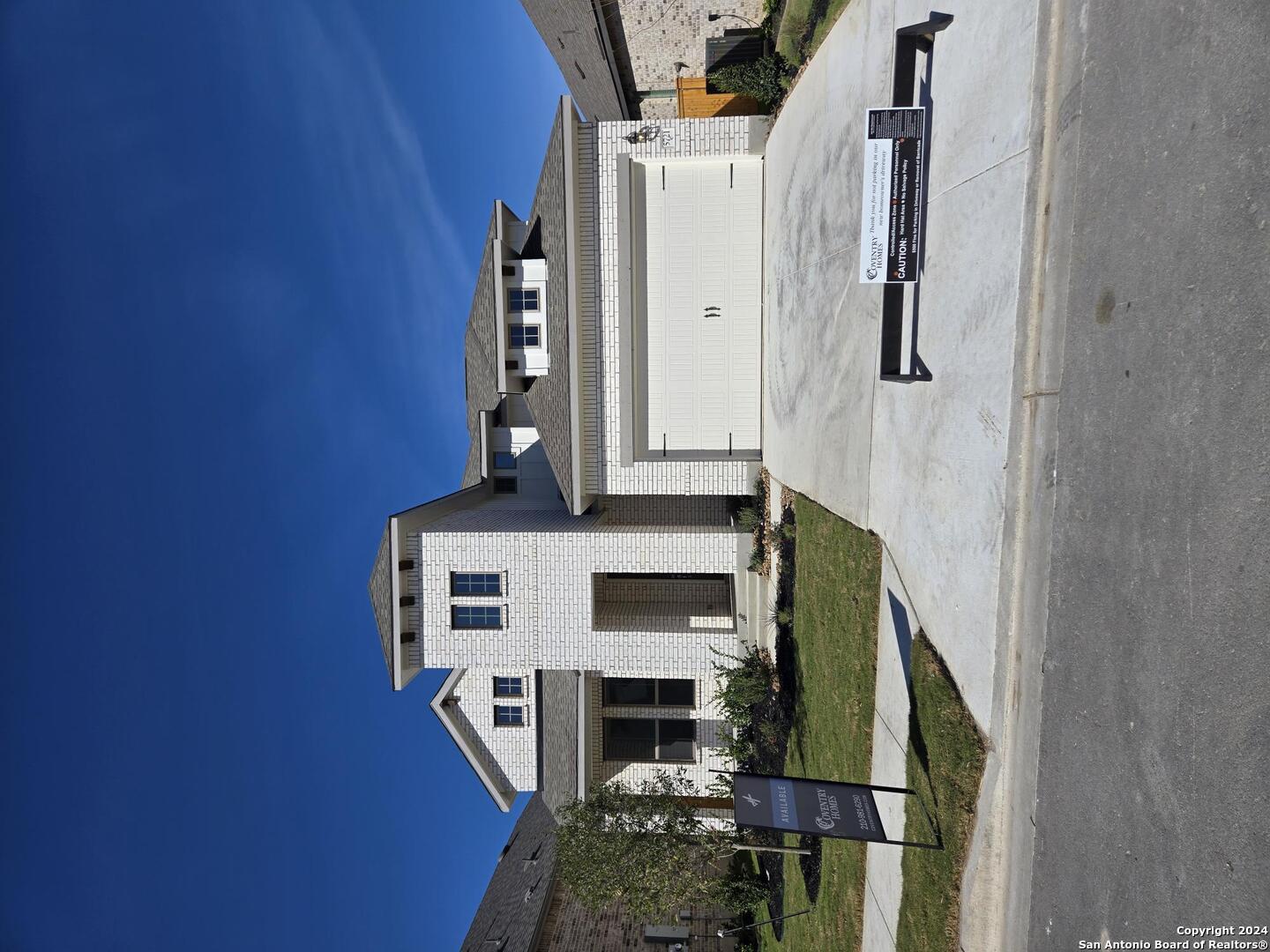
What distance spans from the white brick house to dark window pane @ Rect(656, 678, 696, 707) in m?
2.96

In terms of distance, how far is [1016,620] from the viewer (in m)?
5.53

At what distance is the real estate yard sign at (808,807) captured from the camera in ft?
21.0

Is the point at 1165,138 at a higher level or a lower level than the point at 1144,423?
higher

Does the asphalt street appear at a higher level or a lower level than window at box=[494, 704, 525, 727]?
higher

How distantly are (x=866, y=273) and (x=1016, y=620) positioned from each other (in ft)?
13.4

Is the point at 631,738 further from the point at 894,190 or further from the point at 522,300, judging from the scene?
the point at 894,190

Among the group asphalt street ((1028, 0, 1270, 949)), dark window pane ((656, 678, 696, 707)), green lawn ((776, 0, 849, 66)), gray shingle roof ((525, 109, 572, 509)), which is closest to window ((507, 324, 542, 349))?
gray shingle roof ((525, 109, 572, 509))

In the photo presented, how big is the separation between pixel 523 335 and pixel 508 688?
37.9 feet

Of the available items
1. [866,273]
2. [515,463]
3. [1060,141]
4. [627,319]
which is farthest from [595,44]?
[1060,141]

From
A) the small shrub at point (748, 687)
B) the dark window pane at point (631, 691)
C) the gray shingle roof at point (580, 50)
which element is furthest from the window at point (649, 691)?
the gray shingle roof at point (580, 50)

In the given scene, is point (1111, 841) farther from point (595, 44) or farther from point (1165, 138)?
point (595, 44)

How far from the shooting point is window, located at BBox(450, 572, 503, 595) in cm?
1758

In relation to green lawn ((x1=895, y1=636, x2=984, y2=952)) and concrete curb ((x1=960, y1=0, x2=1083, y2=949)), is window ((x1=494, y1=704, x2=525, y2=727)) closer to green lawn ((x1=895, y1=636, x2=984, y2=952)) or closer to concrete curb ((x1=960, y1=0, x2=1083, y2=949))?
green lawn ((x1=895, y1=636, x2=984, y2=952))

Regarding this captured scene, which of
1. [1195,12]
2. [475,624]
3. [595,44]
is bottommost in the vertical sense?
[475,624]
